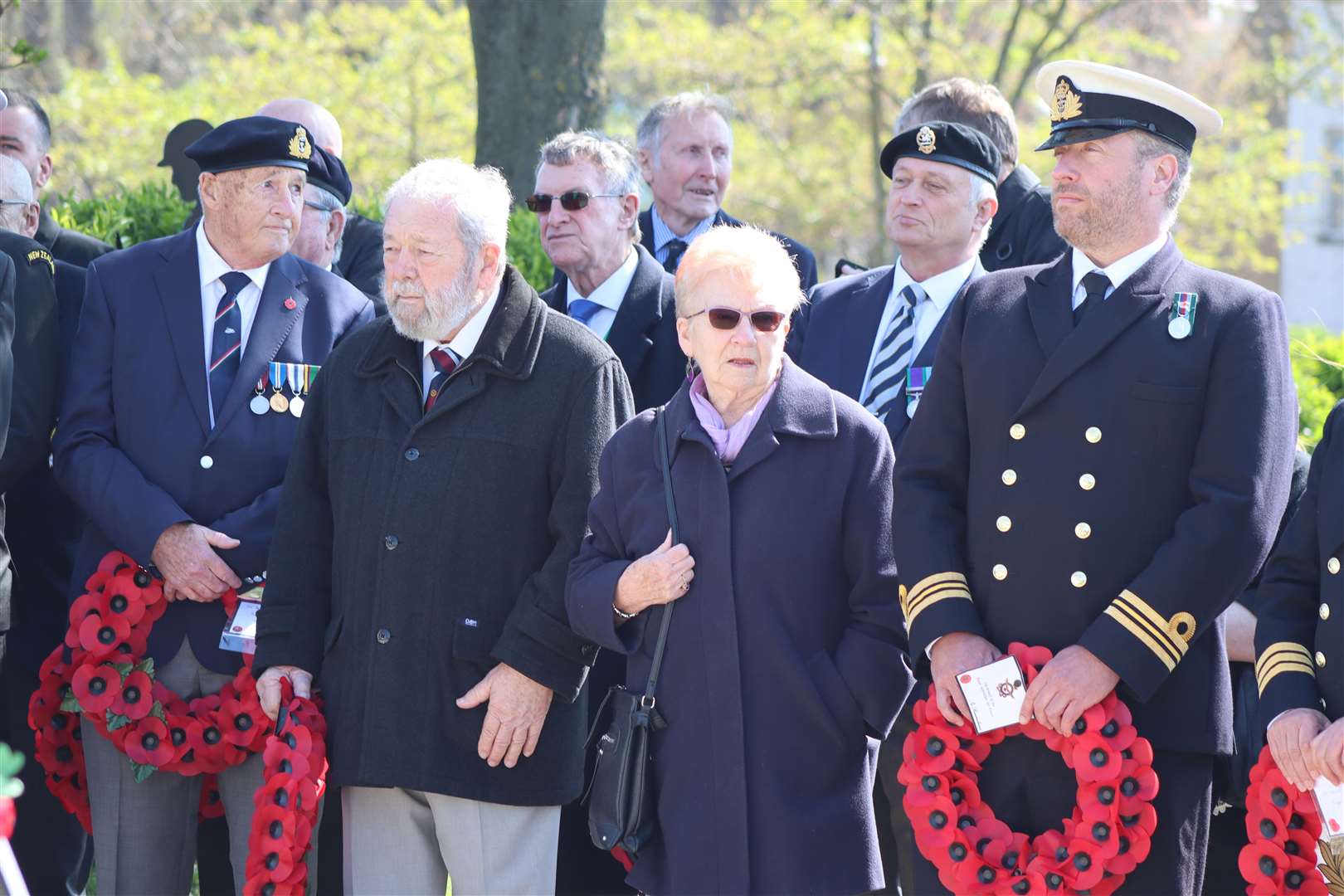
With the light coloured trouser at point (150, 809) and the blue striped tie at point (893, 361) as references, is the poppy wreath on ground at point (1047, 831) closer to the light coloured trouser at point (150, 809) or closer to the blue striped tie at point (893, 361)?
the blue striped tie at point (893, 361)

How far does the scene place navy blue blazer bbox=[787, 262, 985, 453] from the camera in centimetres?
528

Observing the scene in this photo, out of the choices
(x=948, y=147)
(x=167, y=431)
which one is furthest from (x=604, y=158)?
(x=167, y=431)

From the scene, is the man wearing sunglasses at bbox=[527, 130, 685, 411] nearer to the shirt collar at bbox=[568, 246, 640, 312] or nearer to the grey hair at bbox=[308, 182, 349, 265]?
the shirt collar at bbox=[568, 246, 640, 312]

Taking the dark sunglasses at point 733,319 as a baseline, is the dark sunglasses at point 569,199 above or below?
above

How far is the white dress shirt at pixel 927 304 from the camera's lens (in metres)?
5.27

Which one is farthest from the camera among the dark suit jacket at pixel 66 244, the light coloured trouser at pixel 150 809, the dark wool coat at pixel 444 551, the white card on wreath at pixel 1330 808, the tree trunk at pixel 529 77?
the tree trunk at pixel 529 77

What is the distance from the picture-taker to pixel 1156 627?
3834 millimetres

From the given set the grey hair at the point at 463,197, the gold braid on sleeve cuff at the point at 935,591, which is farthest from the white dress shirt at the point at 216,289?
the gold braid on sleeve cuff at the point at 935,591

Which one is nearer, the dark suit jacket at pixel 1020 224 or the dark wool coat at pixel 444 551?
the dark wool coat at pixel 444 551

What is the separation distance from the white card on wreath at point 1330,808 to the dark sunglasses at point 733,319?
1637mm

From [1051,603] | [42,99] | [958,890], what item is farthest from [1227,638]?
[42,99]

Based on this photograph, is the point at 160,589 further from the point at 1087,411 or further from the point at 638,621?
the point at 1087,411

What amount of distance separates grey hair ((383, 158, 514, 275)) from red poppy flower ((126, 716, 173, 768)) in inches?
63.1

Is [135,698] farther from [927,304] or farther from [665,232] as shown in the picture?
[665,232]
